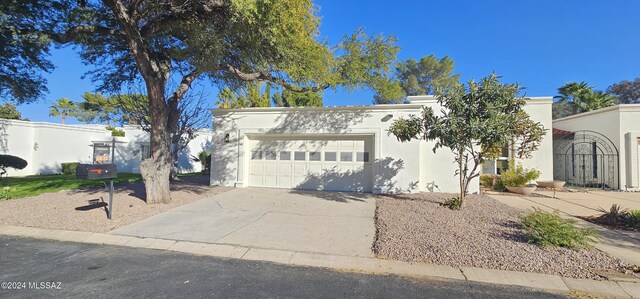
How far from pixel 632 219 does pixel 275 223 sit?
805cm

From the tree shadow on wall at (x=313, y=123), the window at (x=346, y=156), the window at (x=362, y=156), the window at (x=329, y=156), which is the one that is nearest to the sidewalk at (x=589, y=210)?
the window at (x=362, y=156)

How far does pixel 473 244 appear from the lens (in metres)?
5.46

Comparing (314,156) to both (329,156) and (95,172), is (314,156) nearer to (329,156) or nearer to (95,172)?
(329,156)

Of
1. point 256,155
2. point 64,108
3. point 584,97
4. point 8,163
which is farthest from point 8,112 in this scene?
point 584,97

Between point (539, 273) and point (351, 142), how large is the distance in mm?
8118

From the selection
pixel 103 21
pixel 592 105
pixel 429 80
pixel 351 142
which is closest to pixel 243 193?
pixel 351 142

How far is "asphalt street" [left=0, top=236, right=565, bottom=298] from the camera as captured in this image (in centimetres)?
384

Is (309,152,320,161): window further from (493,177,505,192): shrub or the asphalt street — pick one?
(493,177,505,192): shrub

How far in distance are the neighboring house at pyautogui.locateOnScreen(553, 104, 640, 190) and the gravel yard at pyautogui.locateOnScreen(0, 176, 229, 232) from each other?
17.3 m

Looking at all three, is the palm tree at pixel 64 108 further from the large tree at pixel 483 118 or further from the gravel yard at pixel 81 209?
the large tree at pixel 483 118

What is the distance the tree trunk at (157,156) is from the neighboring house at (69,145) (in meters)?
11.4

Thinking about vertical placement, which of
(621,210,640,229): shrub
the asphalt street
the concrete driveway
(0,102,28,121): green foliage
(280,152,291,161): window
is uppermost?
(0,102,28,121): green foliage

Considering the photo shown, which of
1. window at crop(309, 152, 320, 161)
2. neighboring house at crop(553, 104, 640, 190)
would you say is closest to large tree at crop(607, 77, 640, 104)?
neighboring house at crop(553, 104, 640, 190)

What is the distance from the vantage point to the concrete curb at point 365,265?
4.10 m
